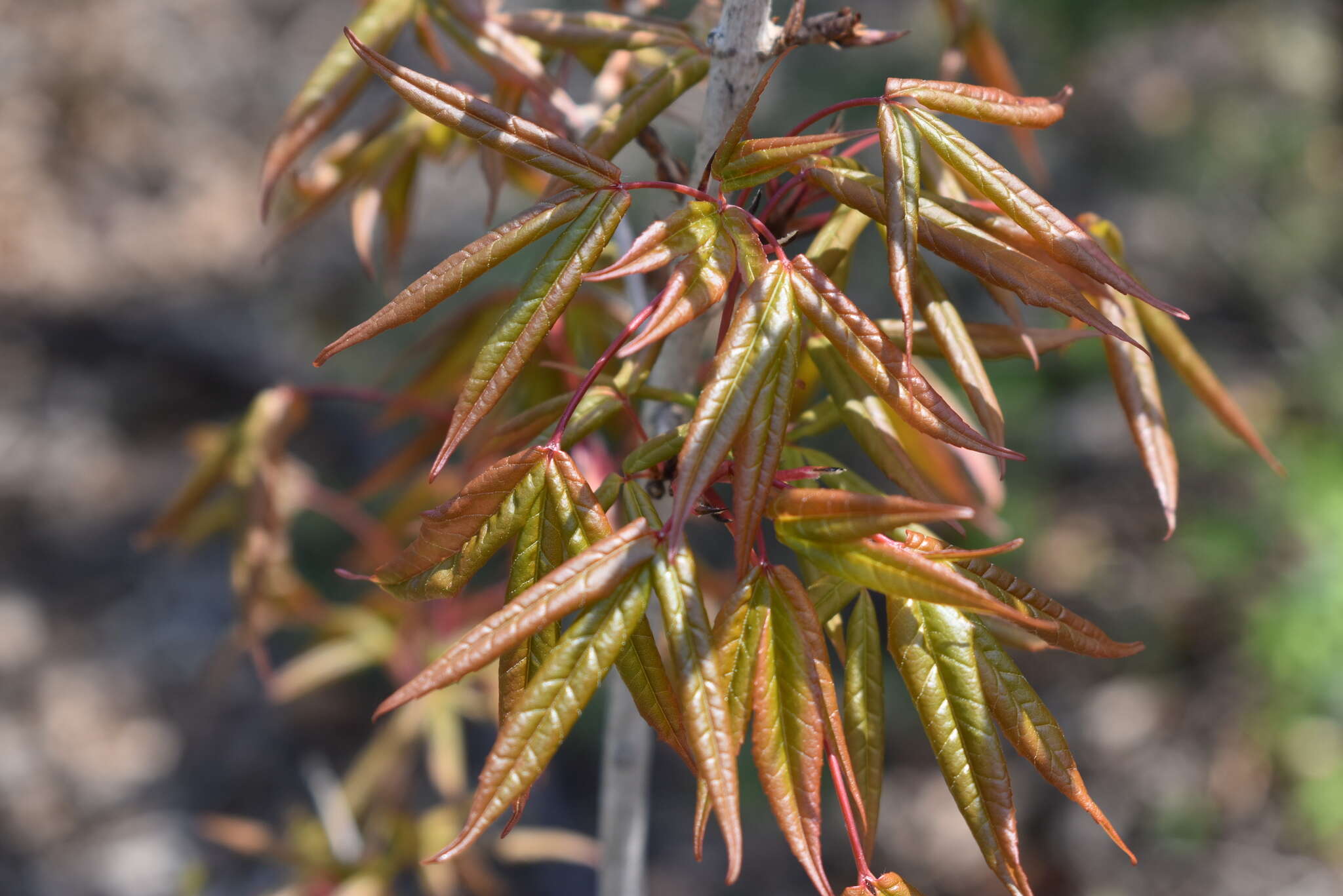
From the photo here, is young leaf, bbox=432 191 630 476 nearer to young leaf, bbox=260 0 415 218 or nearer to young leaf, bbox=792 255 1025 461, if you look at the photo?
young leaf, bbox=792 255 1025 461

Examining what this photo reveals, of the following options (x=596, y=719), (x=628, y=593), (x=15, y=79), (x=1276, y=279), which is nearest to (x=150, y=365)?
(x=15, y=79)

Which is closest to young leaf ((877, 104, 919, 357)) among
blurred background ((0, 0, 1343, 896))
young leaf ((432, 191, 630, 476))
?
young leaf ((432, 191, 630, 476))

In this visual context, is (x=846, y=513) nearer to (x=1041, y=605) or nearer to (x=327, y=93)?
(x=1041, y=605)

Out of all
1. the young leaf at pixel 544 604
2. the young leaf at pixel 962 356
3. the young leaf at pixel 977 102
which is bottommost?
the young leaf at pixel 544 604

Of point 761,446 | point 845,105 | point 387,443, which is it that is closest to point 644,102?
point 845,105

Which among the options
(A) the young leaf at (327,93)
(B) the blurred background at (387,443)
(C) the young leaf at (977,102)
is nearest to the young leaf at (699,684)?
(C) the young leaf at (977,102)

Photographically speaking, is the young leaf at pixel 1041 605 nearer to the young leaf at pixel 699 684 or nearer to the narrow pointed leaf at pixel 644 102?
the young leaf at pixel 699 684

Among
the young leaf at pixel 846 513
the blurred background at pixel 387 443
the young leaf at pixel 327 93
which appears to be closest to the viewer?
the young leaf at pixel 846 513

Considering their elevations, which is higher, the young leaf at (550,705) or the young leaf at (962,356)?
the young leaf at (962,356)
